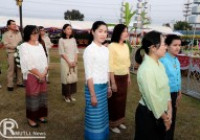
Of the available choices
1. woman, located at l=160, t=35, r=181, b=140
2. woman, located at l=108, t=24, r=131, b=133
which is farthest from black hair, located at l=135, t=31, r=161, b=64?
woman, located at l=108, t=24, r=131, b=133

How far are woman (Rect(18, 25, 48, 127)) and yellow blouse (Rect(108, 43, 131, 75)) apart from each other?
3.67 ft

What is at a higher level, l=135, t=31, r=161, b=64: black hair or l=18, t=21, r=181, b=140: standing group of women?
l=135, t=31, r=161, b=64: black hair

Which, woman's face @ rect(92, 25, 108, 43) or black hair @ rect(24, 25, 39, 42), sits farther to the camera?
black hair @ rect(24, 25, 39, 42)

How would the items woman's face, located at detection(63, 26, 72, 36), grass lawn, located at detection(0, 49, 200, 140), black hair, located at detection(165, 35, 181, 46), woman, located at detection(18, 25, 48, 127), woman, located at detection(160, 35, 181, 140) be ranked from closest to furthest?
woman, located at detection(160, 35, 181, 140) < black hair, located at detection(165, 35, 181, 46) < woman, located at detection(18, 25, 48, 127) < grass lawn, located at detection(0, 49, 200, 140) < woman's face, located at detection(63, 26, 72, 36)

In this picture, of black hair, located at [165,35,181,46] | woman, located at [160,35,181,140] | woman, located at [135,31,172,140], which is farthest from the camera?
black hair, located at [165,35,181,46]

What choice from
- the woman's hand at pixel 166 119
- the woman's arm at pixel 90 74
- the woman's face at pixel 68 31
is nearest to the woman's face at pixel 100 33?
the woman's arm at pixel 90 74

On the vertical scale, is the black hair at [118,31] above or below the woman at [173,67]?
above

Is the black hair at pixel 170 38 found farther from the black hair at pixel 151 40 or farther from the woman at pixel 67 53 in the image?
the woman at pixel 67 53

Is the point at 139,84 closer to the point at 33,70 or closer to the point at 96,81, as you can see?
the point at 96,81

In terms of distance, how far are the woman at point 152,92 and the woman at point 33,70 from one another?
185cm

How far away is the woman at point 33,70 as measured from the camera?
11.6ft

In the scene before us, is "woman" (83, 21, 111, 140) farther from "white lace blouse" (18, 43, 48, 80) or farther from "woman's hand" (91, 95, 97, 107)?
"white lace blouse" (18, 43, 48, 80)

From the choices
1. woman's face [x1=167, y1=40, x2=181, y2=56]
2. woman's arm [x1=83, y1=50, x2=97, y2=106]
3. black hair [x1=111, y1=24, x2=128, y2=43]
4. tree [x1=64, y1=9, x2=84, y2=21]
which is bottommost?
woman's arm [x1=83, y1=50, x2=97, y2=106]

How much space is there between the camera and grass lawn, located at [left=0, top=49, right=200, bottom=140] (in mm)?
3672
